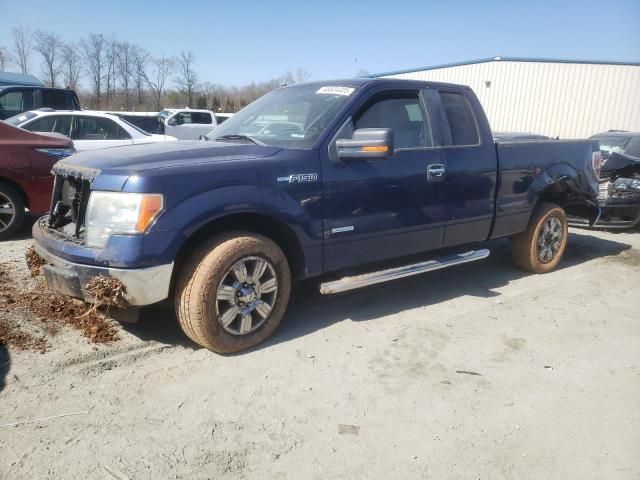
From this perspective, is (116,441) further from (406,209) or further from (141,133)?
(141,133)

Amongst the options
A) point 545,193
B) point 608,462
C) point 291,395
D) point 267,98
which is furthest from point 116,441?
point 545,193

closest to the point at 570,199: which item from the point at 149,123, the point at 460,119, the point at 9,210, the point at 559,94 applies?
the point at 460,119

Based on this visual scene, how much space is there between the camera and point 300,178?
11.2 ft

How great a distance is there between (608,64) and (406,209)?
2095 cm

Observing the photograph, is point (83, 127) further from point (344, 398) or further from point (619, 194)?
point (619, 194)

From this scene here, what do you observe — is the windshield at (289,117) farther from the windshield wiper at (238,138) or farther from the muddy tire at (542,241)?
the muddy tire at (542,241)

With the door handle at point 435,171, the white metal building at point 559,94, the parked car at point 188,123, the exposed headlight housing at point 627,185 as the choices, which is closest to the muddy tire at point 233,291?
the door handle at point 435,171

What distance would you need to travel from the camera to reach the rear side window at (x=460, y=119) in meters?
4.46

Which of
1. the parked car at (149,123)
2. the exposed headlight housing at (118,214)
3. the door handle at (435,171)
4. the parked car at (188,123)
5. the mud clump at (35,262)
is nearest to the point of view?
the exposed headlight housing at (118,214)

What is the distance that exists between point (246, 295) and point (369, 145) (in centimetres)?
134

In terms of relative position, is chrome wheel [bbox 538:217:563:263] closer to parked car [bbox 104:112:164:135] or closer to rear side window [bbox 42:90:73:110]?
rear side window [bbox 42:90:73:110]

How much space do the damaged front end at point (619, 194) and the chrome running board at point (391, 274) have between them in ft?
11.9

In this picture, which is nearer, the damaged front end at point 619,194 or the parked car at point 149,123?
the damaged front end at point 619,194

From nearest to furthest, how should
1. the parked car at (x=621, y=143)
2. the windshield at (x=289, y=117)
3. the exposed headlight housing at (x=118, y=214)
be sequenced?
the exposed headlight housing at (x=118, y=214), the windshield at (x=289, y=117), the parked car at (x=621, y=143)
